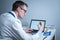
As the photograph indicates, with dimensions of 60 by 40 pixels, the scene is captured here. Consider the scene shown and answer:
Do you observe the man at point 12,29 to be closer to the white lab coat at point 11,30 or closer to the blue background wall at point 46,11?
the white lab coat at point 11,30

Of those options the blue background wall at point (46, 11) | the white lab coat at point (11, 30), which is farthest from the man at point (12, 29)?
the blue background wall at point (46, 11)

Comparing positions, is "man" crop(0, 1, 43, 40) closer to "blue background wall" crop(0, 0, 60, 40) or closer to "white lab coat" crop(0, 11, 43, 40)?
"white lab coat" crop(0, 11, 43, 40)

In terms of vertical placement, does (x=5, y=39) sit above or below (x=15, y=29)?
below

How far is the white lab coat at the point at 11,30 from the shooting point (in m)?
1.57

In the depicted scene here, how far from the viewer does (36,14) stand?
3209 mm

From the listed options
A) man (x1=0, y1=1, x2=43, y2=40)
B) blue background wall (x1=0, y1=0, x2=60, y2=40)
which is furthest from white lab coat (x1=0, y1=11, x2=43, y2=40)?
blue background wall (x1=0, y1=0, x2=60, y2=40)

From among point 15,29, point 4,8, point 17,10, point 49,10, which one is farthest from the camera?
point 4,8

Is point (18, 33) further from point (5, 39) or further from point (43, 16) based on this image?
point (43, 16)

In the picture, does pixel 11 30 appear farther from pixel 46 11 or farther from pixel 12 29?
pixel 46 11

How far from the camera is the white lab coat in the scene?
5.16ft

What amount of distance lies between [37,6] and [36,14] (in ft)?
0.58

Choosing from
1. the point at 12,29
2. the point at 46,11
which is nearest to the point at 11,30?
the point at 12,29

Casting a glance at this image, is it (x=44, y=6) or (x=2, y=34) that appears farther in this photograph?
(x=44, y=6)

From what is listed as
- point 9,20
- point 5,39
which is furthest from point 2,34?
point 9,20
